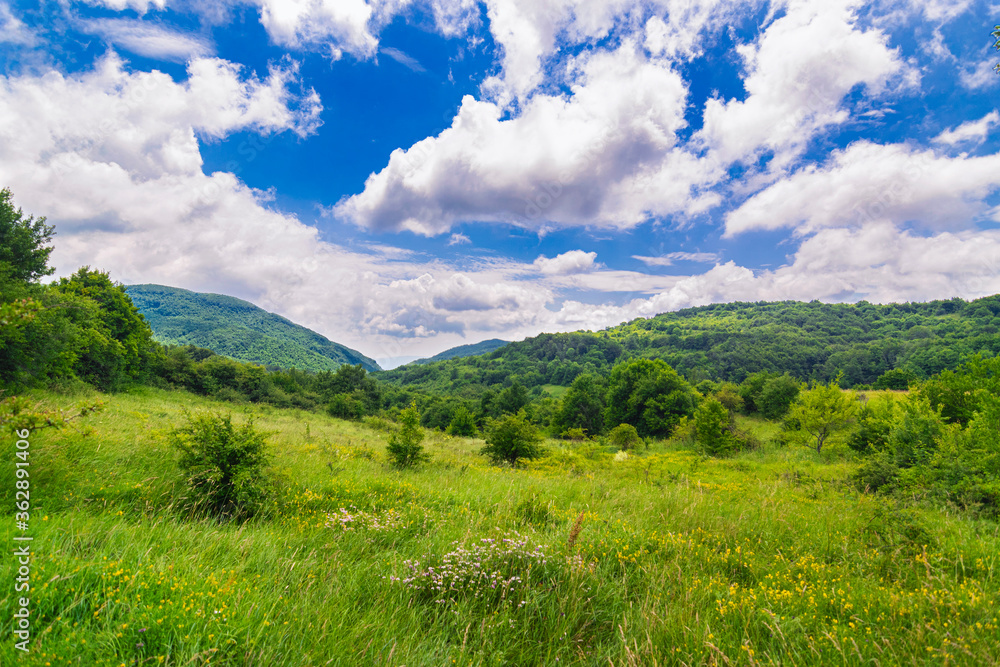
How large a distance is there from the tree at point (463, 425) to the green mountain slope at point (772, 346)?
187ft

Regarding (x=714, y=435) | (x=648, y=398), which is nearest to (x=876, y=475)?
(x=714, y=435)

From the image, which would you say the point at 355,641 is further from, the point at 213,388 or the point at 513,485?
the point at 213,388

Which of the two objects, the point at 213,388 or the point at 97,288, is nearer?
the point at 97,288

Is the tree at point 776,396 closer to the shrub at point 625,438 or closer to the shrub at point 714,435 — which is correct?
the shrub at point 625,438

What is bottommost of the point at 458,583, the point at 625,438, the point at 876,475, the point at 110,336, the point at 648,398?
the point at 625,438

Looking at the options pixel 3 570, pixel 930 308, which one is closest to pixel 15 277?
pixel 3 570

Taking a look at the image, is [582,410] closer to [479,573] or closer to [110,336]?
→ [110,336]

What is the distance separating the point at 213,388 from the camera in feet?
132

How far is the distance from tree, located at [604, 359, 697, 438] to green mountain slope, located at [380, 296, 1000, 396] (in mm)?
37509

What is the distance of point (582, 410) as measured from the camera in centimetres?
5359

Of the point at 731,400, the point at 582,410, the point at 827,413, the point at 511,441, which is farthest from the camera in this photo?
the point at 582,410

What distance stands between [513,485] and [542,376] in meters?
124

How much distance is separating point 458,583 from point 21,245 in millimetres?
31245

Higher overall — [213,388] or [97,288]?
[97,288]
